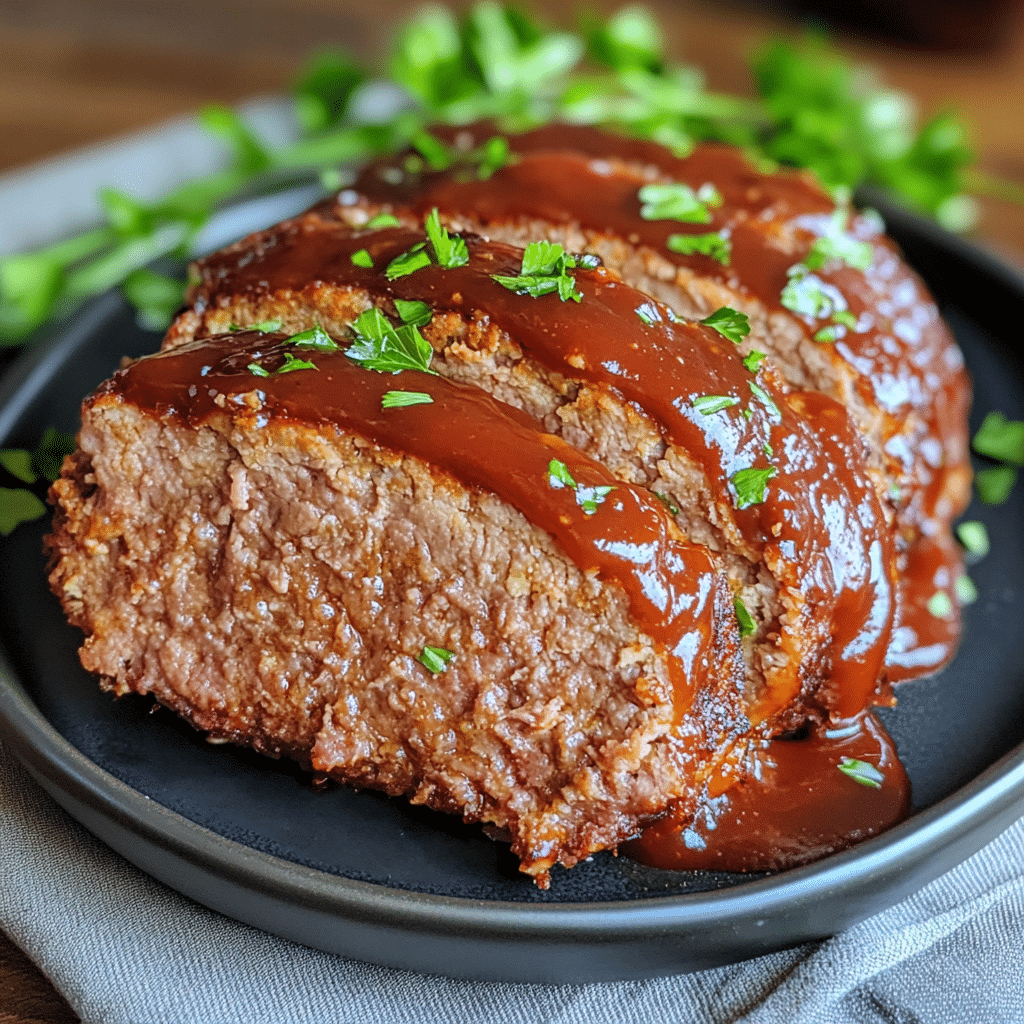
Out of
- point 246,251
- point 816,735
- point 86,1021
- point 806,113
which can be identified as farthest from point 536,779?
point 806,113

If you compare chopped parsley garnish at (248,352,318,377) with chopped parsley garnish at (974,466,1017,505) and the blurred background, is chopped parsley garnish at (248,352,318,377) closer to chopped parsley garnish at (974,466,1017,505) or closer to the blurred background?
chopped parsley garnish at (974,466,1017,505)

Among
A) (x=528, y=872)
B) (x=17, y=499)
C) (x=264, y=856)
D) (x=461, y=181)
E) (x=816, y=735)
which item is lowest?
(x=816, y=735)

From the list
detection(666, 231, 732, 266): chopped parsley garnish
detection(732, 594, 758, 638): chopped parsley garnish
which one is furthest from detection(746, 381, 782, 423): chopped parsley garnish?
detection(666, 231, 732, 266): chopped parsley garnish

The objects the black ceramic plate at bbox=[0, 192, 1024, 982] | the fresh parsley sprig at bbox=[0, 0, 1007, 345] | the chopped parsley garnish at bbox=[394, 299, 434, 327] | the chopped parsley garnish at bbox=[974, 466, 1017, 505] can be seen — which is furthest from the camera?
the fresh parsley sprig at bbox=[0, 0, 1007, 345]

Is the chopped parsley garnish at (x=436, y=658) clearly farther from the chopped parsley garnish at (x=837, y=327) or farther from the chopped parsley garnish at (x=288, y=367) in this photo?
the chopped parsley garnish at (x=837, y=327)

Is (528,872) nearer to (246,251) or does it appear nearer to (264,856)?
(264,856)

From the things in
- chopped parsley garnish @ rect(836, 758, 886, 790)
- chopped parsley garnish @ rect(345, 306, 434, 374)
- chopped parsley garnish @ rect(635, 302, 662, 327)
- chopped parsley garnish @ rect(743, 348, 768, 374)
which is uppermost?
chopped parsley garnish @ rect(345, 306, 434, 374)
